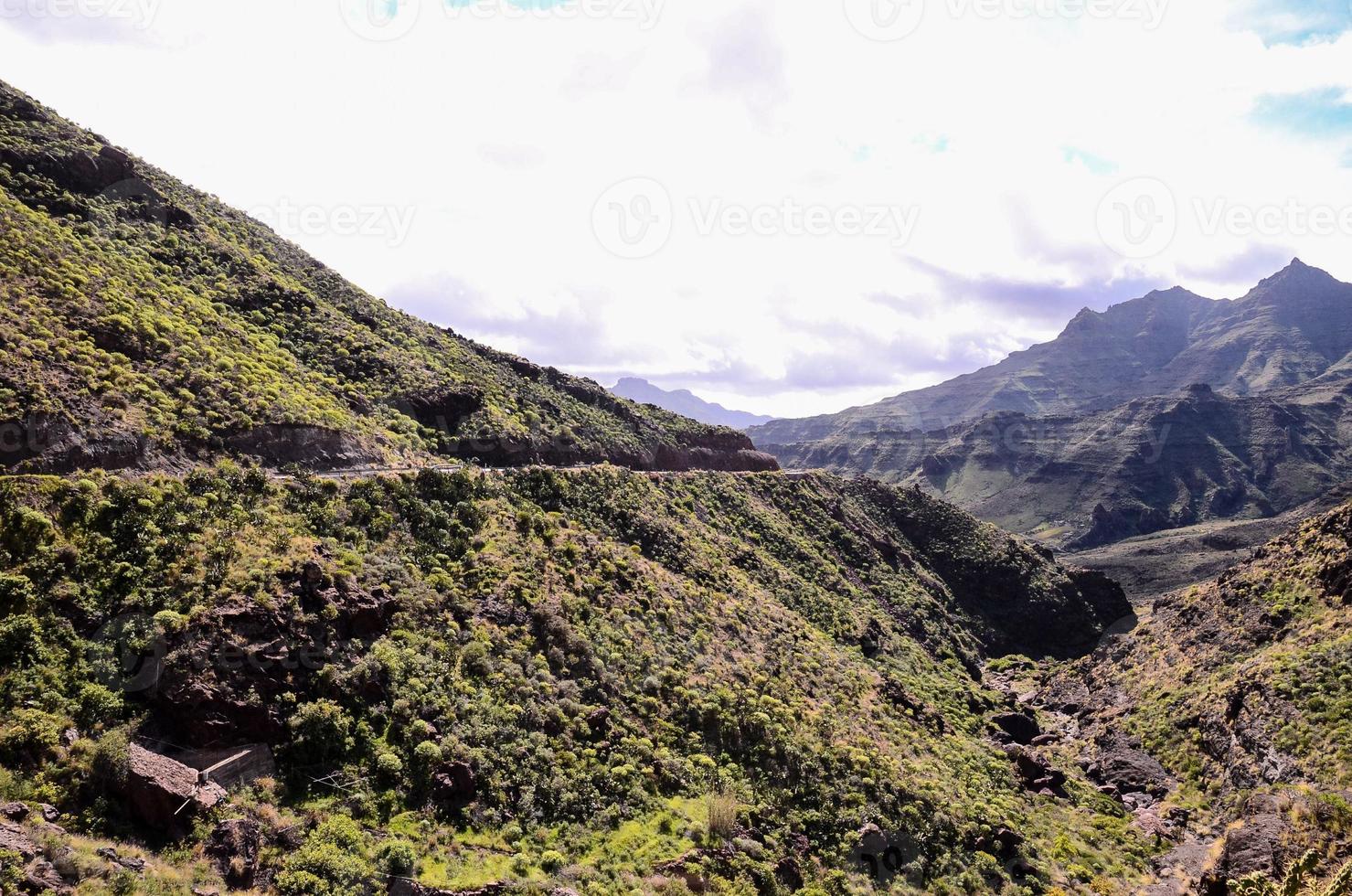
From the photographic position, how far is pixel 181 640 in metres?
20.0

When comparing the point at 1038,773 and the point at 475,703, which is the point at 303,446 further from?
the point at 1038,773

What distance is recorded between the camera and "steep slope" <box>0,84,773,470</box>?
27.0 metres

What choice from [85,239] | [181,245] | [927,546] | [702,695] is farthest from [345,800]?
[927,546]

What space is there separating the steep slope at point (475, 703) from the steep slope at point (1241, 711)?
5.46 m

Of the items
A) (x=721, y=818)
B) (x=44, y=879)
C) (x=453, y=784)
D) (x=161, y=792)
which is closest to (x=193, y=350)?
(x=161, y=792)

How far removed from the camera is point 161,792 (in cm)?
1596

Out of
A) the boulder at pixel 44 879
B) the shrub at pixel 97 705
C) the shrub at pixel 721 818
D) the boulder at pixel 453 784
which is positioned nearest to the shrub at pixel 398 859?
the boulder at pixel 453 784

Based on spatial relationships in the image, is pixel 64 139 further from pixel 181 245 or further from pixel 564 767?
pixel 564 767

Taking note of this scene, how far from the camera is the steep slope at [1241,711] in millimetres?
26906

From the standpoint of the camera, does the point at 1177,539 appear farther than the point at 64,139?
Yes

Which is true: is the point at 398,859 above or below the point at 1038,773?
above

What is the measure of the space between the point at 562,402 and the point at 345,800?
4912 centimetres

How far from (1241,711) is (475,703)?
1795 inches

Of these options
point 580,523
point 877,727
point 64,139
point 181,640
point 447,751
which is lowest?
point 877,727
